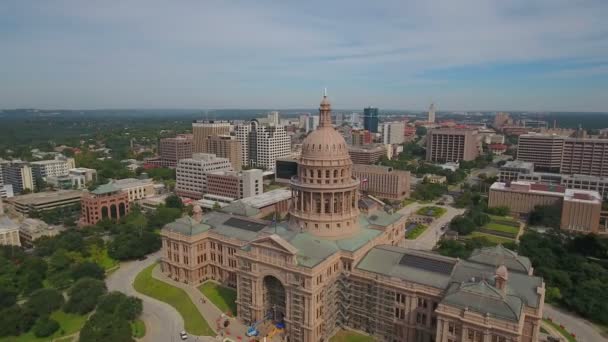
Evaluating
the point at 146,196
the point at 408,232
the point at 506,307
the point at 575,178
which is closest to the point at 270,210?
the point at 408,232

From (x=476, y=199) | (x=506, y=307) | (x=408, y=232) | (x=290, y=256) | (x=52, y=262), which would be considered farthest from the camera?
(x=476, y=199)

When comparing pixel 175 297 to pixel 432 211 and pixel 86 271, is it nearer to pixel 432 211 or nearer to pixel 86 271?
pixel 86 271

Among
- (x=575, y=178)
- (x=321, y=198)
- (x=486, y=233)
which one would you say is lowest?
(x=486, y=233)

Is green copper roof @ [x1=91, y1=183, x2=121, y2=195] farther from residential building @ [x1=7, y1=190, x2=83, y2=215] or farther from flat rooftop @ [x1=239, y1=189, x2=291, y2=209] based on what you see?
flat rooftop @ [x1=239, y1=189, x2=291, y2=209]

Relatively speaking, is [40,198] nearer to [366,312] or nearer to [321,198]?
[321,198]

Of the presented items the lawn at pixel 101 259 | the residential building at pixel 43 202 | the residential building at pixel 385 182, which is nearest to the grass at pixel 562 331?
the lawn at pixel 101 259

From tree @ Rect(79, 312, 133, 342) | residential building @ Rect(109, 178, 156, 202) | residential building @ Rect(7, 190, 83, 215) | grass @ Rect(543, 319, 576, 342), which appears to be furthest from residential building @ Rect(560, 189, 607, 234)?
residential building @ Rect(7, 190, 83, 215)

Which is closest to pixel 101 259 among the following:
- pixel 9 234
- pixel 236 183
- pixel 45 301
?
pixel 45 301
